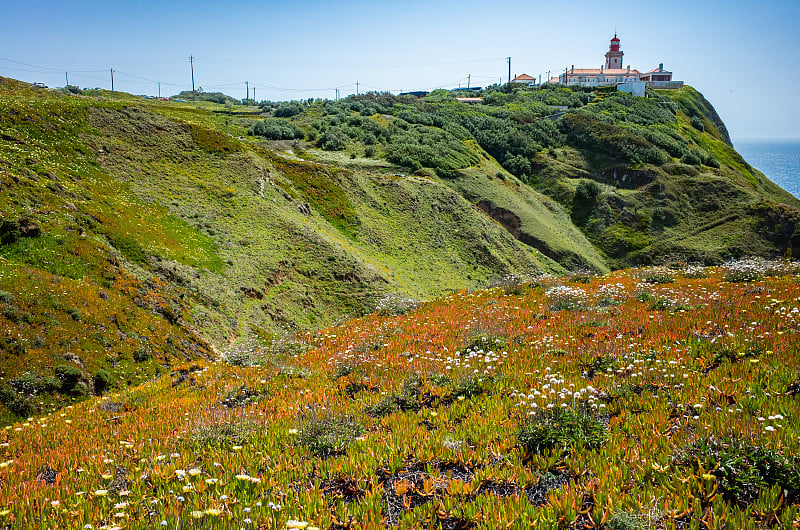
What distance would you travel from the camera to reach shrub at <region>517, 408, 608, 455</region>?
198 inches

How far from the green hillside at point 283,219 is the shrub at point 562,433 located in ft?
33.2

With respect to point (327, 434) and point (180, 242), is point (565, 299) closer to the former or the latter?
point (327, 434)

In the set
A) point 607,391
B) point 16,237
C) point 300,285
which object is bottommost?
point 300,285

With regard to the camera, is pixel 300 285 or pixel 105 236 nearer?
pixel 105 236

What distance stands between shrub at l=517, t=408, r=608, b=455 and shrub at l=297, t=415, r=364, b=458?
2191 millimetres

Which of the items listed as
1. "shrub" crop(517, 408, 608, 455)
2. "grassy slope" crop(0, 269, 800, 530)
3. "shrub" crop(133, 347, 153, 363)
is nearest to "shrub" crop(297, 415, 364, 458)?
"grassy slope" crop(0, 269, 800, 530)

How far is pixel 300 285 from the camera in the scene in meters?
29.2

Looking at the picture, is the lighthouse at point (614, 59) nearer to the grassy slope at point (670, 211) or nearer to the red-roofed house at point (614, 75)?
the red-roofed house at point (614, 75)

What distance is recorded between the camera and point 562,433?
5164 mm

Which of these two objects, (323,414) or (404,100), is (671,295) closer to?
(323,414)

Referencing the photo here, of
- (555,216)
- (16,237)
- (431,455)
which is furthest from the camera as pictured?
(555,216)

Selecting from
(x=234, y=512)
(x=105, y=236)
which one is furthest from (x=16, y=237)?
(x=234, y=512)

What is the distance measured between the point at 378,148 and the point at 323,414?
63910 mm

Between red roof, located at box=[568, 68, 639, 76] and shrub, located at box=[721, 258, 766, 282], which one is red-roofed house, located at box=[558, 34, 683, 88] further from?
shrub, located at box=[721, 258, 766, 282]
